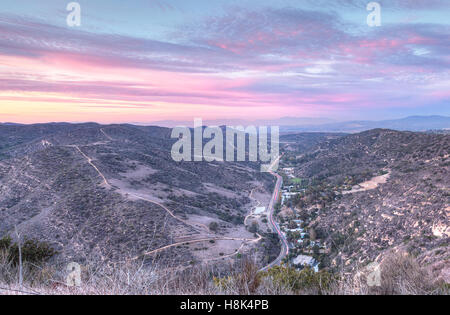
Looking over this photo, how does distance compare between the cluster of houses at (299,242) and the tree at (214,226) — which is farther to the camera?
the tree at (214,226)

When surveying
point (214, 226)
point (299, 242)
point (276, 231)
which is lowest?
point (276, 231)

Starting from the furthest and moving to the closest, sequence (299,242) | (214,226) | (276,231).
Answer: (276,231) < (299,242) < (214,226)

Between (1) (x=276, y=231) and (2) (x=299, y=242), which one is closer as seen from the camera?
(2) (x=299, y=242)

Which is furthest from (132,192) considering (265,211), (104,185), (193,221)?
(265,211)

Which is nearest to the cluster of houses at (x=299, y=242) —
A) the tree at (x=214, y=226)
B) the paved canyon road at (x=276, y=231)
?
the paved canyon road at (x=276, y=231)

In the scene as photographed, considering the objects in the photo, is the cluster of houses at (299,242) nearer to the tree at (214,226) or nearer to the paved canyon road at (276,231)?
the paved canyon road at (276,231)

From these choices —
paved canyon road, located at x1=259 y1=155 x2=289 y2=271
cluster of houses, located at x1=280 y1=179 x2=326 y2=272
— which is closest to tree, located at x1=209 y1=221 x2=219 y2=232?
paved canyon road, located at x1=259 y1=155 x2=289 y2=271

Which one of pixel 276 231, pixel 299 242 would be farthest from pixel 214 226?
pixel 299 242

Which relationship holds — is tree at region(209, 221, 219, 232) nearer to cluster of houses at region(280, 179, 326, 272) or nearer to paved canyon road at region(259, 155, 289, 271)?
paved canyon road at region(259, 155, 289, 271)

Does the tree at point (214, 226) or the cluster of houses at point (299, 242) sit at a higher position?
the tree at point (214, 226)

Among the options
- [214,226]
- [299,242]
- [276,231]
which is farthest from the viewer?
[276,231]

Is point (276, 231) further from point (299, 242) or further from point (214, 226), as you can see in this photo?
point (214, 226)
